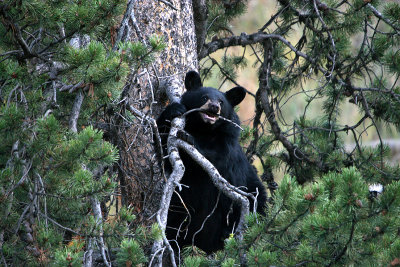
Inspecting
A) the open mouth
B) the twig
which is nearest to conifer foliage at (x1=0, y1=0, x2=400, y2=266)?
the twig

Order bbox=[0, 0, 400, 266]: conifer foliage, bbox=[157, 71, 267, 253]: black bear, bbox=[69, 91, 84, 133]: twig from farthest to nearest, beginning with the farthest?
1. bbox=[157, 71, 267, 253]: black bear
2. bbox=[69, 91, 84, 133]: twig
3. bbox=[0, 0, 400, 266]: conifer foliage

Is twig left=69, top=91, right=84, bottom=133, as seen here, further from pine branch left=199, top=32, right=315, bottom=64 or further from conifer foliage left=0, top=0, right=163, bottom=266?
pine branch left=199, top=32, right=315, bottom=64

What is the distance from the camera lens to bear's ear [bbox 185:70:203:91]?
4.42 metres

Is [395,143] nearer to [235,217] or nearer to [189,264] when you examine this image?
[235,217]

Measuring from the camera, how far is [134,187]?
400 centimetres

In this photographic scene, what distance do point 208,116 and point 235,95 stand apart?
0.63 m

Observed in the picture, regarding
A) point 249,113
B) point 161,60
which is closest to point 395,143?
point 249,113

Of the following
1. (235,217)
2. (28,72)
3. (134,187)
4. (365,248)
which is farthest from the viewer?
(235,217)

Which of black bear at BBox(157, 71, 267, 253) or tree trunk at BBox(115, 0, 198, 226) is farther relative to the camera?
black bear at BBox(157, 71, 267, 253)

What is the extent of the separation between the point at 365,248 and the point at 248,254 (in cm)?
58

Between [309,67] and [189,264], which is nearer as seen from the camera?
[189,264]

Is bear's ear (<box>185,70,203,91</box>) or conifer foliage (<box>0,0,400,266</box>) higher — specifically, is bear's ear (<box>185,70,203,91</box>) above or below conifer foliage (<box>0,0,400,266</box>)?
above

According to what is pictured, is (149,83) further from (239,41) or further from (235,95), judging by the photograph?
(239,41)

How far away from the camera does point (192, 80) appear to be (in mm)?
4453
